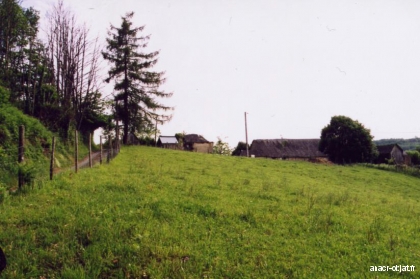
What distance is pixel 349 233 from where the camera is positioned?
6.88 metres

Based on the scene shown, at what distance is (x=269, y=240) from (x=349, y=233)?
2261mm

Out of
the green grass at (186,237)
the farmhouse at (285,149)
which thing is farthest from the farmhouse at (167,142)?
the green grass at (186,237)

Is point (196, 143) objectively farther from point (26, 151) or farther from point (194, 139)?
point (26, 151)

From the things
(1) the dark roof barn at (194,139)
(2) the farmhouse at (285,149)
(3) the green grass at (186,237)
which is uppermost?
(1) the dark roof barn at (194,139)

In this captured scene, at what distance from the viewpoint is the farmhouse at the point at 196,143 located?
72250 mm

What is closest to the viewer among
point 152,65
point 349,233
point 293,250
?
point 293,250

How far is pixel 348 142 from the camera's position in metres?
51.4

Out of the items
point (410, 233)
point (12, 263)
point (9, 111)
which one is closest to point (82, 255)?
point (12, 263)

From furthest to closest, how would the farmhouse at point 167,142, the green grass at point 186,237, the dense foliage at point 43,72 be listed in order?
the farmhouse at point 167,142 < the dense foliage at point 43,72 < the green grass at point 186,237

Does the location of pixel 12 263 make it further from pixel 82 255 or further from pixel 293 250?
pixel 293 250

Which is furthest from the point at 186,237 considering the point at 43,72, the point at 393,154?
the point at 393,154

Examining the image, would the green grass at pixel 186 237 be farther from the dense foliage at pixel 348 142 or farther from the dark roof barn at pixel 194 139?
the dark roof barn at pixel 194 139

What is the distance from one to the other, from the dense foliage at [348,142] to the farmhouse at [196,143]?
3013 cm

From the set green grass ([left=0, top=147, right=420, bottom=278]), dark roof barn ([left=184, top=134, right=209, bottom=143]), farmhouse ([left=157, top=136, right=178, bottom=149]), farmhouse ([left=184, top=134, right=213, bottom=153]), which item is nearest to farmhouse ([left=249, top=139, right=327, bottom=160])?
farmhouse ([left=184, top=134, right=213, bottom=153])
